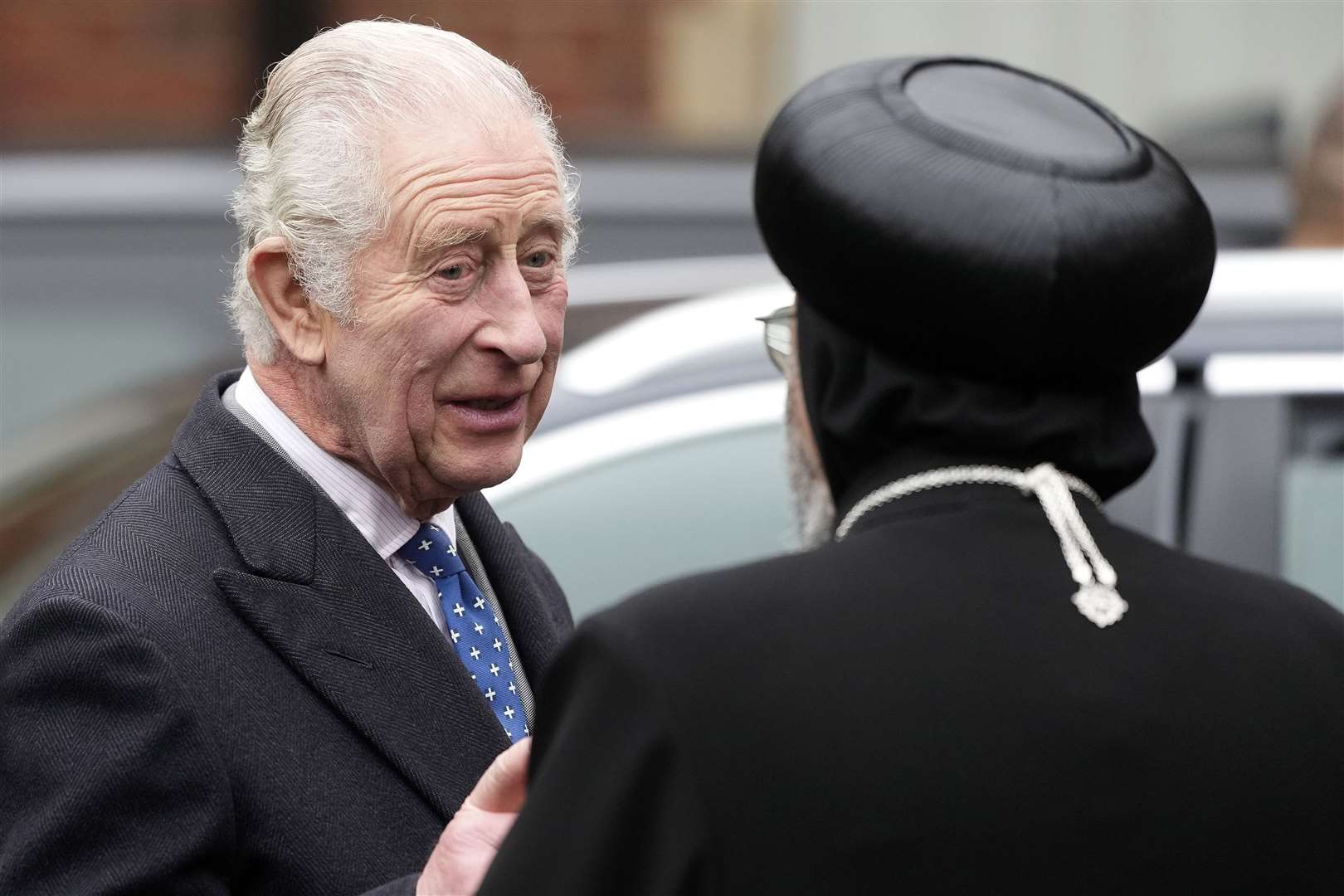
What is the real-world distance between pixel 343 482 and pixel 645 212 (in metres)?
4.88

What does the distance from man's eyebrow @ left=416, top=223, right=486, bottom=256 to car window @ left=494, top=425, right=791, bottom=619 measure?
0.97m

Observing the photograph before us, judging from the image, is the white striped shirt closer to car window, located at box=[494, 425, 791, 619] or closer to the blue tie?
the blue tie

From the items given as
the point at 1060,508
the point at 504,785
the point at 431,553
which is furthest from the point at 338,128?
the point at 1060,508

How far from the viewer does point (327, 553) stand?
2.24 m

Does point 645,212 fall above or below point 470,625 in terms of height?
below

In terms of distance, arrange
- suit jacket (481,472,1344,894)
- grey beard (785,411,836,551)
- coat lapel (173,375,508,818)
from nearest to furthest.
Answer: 1. suit jacket (481,472,1344,894)
2. grey beard (785,411,836,551)
3. coat lapel (173,375,508,818)

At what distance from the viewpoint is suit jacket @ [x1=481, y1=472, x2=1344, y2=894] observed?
1525mm

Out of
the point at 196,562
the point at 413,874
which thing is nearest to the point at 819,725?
the point at 413,874

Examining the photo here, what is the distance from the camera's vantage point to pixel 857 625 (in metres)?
1.57

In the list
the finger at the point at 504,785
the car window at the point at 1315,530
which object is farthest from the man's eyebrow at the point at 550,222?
the car window at the point at 1315,530

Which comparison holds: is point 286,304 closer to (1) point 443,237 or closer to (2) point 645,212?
(1) point 443,237

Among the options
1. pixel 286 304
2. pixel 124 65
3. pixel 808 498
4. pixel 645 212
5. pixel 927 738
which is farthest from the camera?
pixel 124 65

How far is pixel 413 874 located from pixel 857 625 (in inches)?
26.9

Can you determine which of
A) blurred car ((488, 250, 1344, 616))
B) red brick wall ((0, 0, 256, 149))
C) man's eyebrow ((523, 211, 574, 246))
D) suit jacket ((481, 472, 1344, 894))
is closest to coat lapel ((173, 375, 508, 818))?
man's eyebrow ((523, 211, 574, 246))
